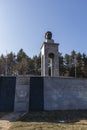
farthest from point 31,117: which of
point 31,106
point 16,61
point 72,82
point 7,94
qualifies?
point 16,61

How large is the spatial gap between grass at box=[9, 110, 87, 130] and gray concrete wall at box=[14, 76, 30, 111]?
1.51 meters

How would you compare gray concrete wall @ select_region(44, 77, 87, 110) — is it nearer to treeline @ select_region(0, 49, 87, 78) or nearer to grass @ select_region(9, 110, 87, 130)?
grass @ select_region(9, 110, 87, 130)

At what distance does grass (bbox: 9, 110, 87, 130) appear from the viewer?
8938 mm

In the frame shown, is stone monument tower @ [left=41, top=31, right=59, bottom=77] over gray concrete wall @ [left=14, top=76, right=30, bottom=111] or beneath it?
over

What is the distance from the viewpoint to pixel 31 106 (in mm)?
13609

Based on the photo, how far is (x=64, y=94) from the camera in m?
14.2

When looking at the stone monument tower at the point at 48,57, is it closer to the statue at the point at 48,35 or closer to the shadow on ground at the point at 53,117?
the statue at the point at 48,35

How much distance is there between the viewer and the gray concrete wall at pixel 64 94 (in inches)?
547

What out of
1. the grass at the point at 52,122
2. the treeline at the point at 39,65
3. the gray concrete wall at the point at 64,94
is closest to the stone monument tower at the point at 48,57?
the gray concrete wall at the point at 64,94

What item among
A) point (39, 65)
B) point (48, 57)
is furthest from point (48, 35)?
point (39, 65)

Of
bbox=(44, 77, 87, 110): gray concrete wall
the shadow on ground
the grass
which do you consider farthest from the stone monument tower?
the shadow on ground

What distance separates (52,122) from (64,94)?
424 centimetres

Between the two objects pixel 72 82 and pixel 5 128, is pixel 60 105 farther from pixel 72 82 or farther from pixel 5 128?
pixel 5 128

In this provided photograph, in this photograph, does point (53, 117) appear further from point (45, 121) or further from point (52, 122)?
point (52, 122)
